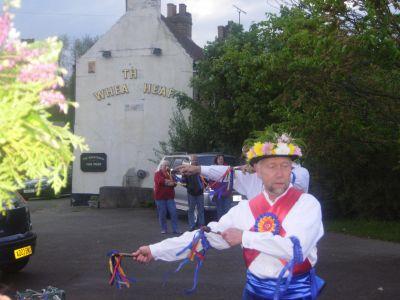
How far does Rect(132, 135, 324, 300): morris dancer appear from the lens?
12.1ft

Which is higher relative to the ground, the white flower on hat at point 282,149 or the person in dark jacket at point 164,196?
the white flower on hat at point 282,149

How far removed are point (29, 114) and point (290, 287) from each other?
96.1 inches

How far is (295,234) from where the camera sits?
3.76m

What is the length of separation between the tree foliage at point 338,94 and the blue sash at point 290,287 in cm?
593

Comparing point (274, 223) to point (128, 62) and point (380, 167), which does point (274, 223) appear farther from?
point (128, 62)

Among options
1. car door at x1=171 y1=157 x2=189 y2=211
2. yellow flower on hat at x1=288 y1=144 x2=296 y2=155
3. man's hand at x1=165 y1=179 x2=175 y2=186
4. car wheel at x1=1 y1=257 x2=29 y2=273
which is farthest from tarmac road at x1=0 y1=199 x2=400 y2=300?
yellow flower on hat at x1=288 y1=144 x2=296 y2=155

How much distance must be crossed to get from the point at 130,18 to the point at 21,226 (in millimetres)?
18547

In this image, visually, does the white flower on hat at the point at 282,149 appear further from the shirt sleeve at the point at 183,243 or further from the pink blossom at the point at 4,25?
the pink blossom at the point at 4,25

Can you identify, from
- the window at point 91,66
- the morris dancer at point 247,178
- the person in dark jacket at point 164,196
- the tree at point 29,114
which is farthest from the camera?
the window at point 91,66

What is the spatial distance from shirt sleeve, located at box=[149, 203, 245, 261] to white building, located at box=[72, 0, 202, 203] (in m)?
21.4

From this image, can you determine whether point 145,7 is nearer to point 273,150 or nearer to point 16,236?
point 16,236

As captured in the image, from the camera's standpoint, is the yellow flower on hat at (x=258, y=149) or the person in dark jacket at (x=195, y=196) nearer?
the yellow flower on hat at (x=258, y=149)

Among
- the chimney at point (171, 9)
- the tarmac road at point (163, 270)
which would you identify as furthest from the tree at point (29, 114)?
the chimney at point (171, 9)

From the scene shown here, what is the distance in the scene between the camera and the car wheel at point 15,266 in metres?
9.62
